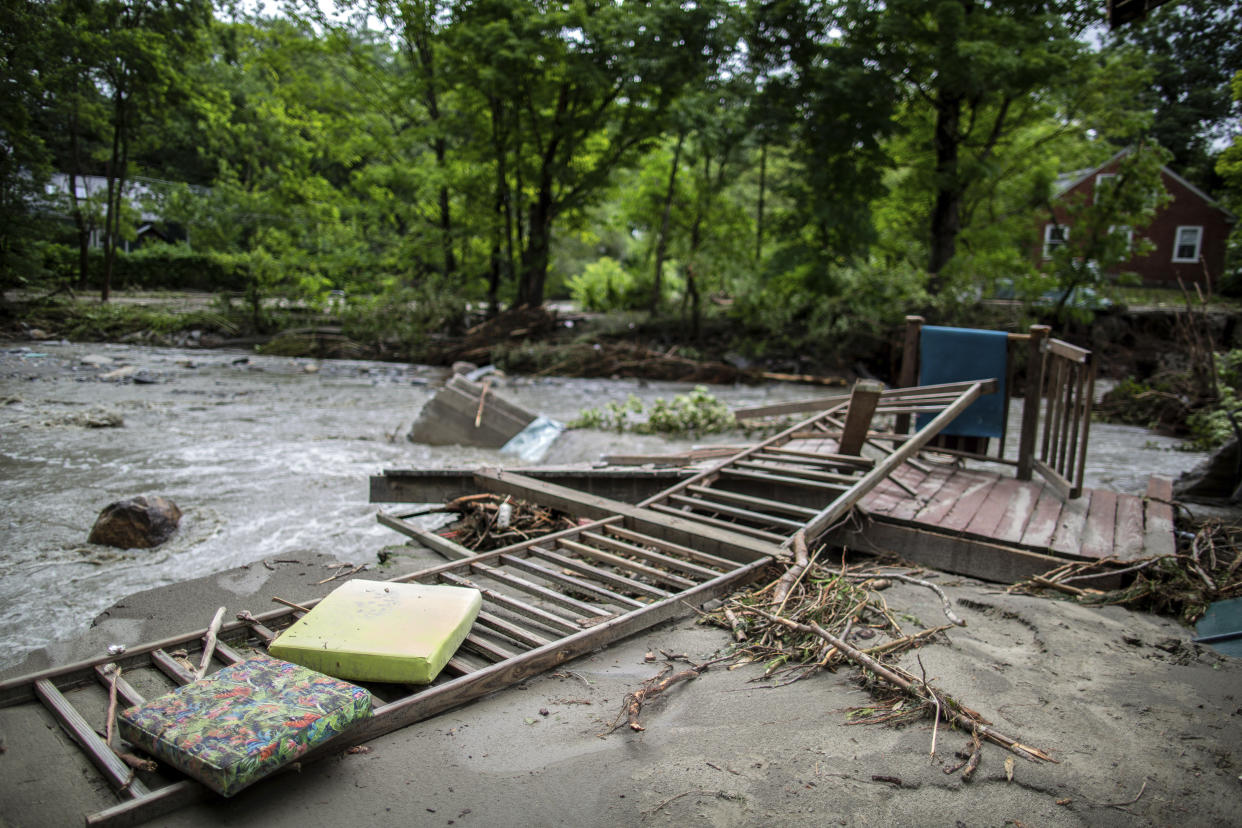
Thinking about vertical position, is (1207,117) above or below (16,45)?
above

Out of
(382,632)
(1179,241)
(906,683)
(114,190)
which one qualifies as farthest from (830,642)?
(1179,241)

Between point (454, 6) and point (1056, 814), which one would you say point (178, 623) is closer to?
point (1056, 814)

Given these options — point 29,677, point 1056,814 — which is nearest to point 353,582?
point 29,677

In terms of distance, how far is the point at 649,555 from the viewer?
14.9ft

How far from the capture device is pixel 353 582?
3.52 meters

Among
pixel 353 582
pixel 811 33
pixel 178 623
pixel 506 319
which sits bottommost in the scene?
pixel 178 623

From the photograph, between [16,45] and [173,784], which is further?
[16,45]

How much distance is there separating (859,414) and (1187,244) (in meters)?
23.0


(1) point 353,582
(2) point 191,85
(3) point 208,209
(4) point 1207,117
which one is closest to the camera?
(1) point 353,582

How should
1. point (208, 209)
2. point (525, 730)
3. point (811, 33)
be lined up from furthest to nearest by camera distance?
point (811, 33) → point (208, 209) → point (525, 730)

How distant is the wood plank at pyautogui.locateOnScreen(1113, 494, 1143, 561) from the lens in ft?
15.8

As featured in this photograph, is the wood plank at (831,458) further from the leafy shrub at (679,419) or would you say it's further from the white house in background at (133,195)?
the white house in background at (133,195)

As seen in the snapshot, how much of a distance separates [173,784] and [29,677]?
1010 mm

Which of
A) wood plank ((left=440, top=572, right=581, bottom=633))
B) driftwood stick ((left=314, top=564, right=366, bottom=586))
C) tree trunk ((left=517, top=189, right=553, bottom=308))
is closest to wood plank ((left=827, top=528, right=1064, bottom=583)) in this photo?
wood plank ((left=440, top=572, right=581, bottom=633))
